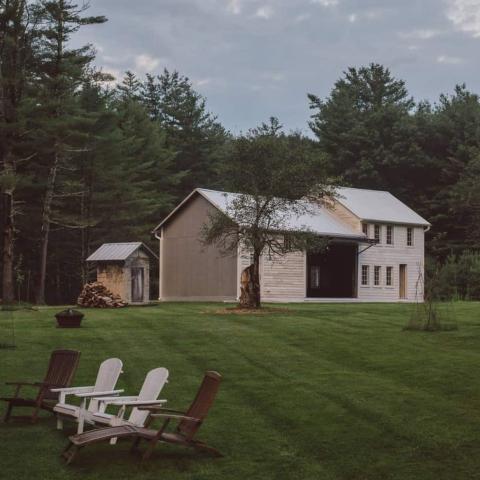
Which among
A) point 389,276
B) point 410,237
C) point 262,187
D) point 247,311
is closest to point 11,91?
point 262,187

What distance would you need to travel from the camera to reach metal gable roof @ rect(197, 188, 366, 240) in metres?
37.0

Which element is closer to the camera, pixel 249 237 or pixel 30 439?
pixel 30 439

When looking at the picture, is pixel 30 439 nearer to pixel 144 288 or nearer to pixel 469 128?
pixel 144 288

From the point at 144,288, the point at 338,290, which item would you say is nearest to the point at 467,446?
the point at 144,288

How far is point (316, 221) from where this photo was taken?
130 feet

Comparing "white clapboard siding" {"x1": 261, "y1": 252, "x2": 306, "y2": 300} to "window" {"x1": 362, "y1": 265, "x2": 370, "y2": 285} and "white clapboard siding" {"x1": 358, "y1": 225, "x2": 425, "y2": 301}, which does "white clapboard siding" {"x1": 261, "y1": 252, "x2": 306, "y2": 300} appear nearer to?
"white clapboard siding" {"x1": 358, "y1": 225, "x2": 425, "y2": 301}

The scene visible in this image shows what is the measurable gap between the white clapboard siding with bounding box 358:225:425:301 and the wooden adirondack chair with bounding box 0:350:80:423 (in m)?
31.7

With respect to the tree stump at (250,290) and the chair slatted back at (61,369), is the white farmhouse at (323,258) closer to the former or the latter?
the tree stump at (250,290)

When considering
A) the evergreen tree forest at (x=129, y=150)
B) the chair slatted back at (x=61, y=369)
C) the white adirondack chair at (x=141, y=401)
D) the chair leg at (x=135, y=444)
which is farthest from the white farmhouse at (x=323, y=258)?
the chair leg at (x=135, y=444)

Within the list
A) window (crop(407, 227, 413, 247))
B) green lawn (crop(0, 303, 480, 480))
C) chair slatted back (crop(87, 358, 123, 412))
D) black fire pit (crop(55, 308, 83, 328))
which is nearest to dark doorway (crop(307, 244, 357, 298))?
window (crop(407, 227, 413, 247))

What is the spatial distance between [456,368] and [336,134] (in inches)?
1795

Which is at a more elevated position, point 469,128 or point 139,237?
point 469,128

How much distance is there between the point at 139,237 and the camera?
4612cm

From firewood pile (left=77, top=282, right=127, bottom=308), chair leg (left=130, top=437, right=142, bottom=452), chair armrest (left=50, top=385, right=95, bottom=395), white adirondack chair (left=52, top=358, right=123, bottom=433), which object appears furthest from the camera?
Result: firewood pile (left=77, top=282, right=127, bottom=308)
